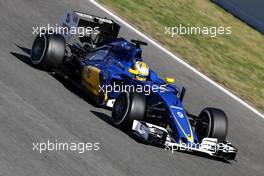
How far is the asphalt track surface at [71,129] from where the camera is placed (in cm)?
927

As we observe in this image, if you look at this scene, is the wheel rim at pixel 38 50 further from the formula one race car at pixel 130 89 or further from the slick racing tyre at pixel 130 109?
the slick racing tyre at pixel 130 109

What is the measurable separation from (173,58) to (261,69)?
2849 millimetres

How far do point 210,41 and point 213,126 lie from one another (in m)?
7.48

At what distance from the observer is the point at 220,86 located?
54.5 feet

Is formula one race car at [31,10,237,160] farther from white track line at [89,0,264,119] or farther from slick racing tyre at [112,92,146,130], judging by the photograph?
white track line at [89,0,264,119]

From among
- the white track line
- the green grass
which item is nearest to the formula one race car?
the white track line

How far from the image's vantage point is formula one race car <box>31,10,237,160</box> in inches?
446

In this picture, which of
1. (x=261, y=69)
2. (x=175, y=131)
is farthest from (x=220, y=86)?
(x=175, y=131)

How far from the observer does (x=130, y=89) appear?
1220cm

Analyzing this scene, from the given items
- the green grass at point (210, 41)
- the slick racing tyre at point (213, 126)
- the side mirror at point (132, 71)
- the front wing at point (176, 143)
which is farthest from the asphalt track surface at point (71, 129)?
the green grass at point (210, 41)

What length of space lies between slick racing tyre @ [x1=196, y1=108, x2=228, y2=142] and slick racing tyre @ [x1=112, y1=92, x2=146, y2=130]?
1.30 m

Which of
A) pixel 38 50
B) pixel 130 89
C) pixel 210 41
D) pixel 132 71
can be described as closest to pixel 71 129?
pixel 130 89

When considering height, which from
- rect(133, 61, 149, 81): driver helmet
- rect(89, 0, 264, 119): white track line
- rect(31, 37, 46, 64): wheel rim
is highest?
rect(133, 61, 149, 81): driver helmet

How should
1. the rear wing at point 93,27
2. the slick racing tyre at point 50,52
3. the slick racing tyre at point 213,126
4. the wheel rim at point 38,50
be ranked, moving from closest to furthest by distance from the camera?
the slick racing tyre at point 213,126 → the slick racing tyre at point 50,52 → the wheel rim at point 38,50 → the rear wing at point 93,27
